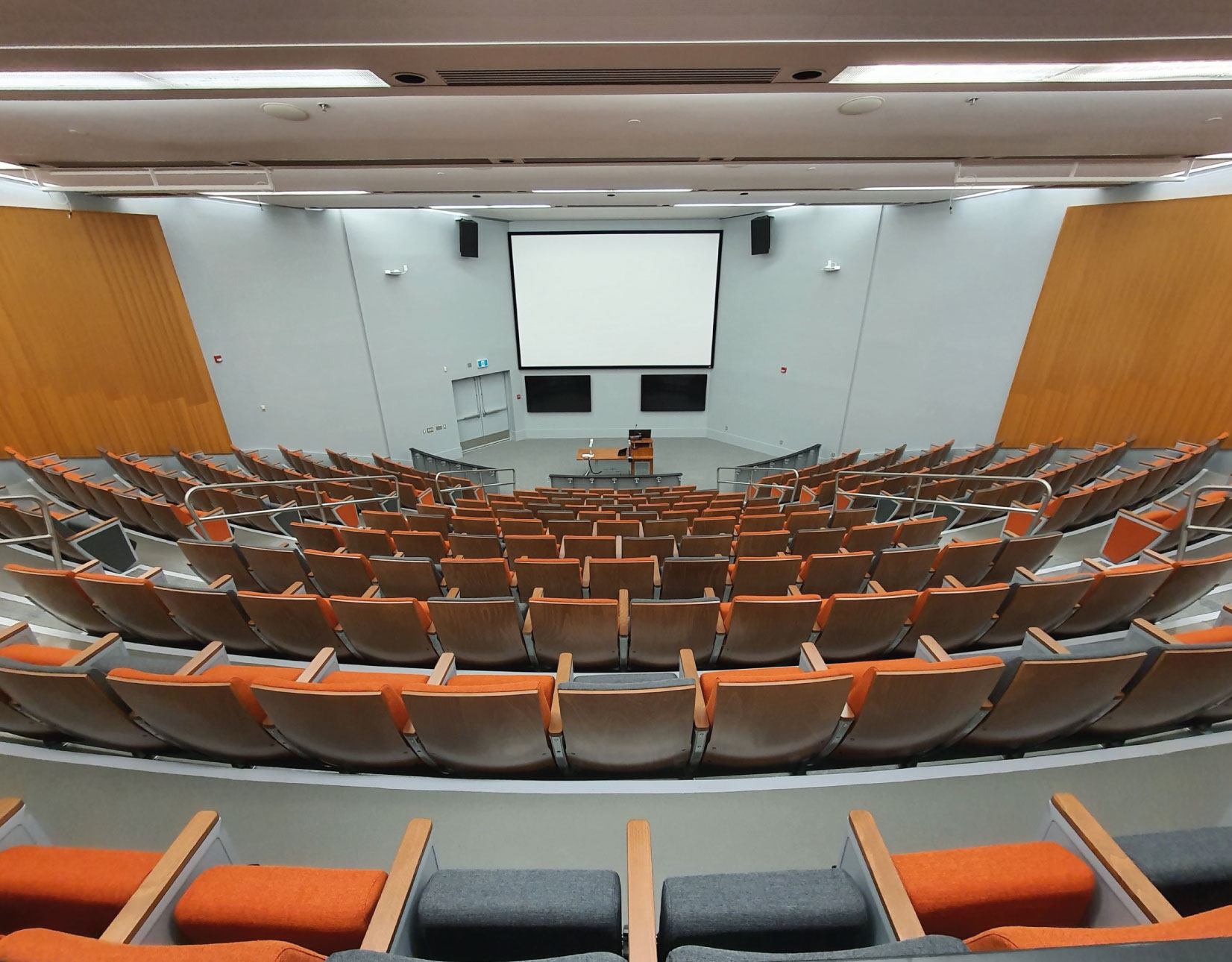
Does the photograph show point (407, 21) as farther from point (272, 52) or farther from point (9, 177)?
point (9, 177)

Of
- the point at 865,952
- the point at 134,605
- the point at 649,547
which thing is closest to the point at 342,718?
the point at 865,952

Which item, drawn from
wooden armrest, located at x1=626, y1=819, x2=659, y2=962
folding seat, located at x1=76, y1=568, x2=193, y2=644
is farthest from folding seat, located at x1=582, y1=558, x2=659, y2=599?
folding seat, located at x1=76, y1=568, x2=193, y2=644

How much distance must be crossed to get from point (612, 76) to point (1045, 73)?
2799 millimetres

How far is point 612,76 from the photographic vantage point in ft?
9.68

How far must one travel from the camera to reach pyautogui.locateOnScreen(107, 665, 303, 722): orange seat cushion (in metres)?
1.92

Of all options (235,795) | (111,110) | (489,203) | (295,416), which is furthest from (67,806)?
(489,203)

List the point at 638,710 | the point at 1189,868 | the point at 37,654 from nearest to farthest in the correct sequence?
the point at 1189,868, the point at 638,710, the point at 37,654

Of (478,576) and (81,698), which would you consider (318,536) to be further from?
(81,698)

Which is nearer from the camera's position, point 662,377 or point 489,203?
point 489,203

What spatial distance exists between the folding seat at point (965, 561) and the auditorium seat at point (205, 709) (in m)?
4.19

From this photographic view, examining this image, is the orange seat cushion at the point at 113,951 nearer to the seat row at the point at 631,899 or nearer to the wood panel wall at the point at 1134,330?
the seat row at the point at 631,899

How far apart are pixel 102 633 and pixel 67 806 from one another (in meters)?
1.86

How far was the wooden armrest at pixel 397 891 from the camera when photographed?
3.45 feet

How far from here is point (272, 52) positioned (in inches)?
104
